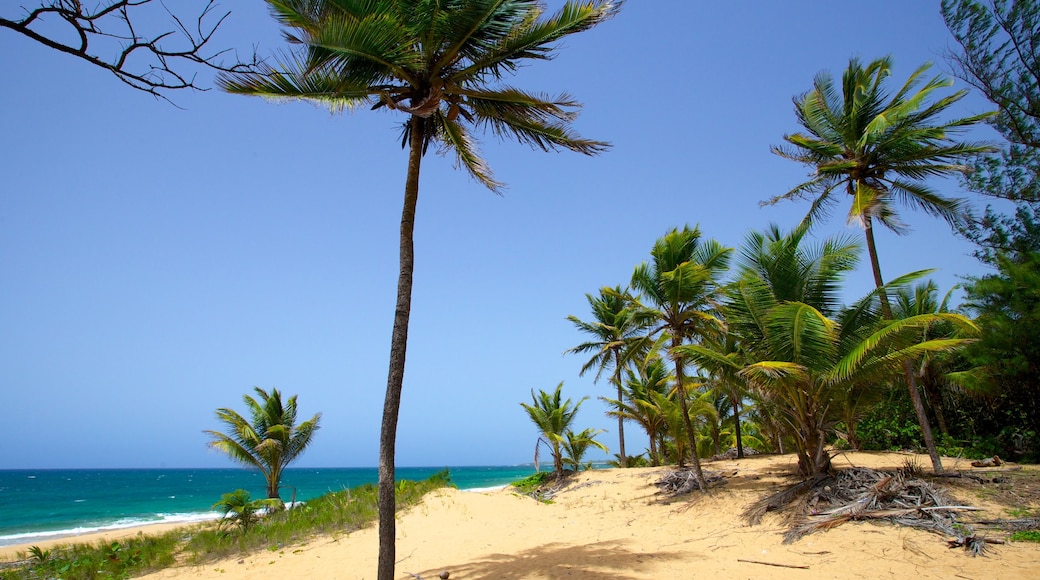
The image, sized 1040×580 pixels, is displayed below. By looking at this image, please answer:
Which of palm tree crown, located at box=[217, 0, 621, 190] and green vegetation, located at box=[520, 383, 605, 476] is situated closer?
palm tree crown, located at box=[217, 0, 621, 190]

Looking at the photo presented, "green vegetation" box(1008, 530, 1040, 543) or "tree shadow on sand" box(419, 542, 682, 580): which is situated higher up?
"green vegetation" box(1008, 530, 1040, 543)

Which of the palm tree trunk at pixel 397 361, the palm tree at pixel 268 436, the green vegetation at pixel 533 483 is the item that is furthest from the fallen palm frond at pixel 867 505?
the palm tree at pixel 268 436

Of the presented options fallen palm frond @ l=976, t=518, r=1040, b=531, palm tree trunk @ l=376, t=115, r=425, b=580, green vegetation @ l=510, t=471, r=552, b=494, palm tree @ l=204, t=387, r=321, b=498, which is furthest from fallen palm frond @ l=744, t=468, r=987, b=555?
palm tree @ l=204, t=387, r=321, b=498

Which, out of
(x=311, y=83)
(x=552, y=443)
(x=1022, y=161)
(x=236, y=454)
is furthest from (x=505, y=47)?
(x=236, y=454)

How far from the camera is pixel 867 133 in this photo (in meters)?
11.4

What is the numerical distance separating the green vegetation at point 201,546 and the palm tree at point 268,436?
4.84 meters

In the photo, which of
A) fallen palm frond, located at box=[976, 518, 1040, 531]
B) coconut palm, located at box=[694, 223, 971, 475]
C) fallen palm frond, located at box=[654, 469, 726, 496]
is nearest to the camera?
fallen palm frond, located at box=[976, 518, 1040, 531]

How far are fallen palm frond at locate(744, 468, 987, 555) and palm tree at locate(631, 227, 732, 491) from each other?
119 inches

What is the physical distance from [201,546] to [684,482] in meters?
11.5

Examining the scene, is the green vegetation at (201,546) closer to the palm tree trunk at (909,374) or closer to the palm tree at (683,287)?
the palm tree at (683,287)

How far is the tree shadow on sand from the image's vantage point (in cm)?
734

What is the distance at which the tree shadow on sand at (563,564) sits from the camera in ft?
24.1

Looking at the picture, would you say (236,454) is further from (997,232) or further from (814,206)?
(997,232)

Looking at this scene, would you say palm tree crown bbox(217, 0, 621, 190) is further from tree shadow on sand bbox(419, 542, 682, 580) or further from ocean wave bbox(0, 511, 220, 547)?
ocean wave bbox(0, 511, 220, 547)
